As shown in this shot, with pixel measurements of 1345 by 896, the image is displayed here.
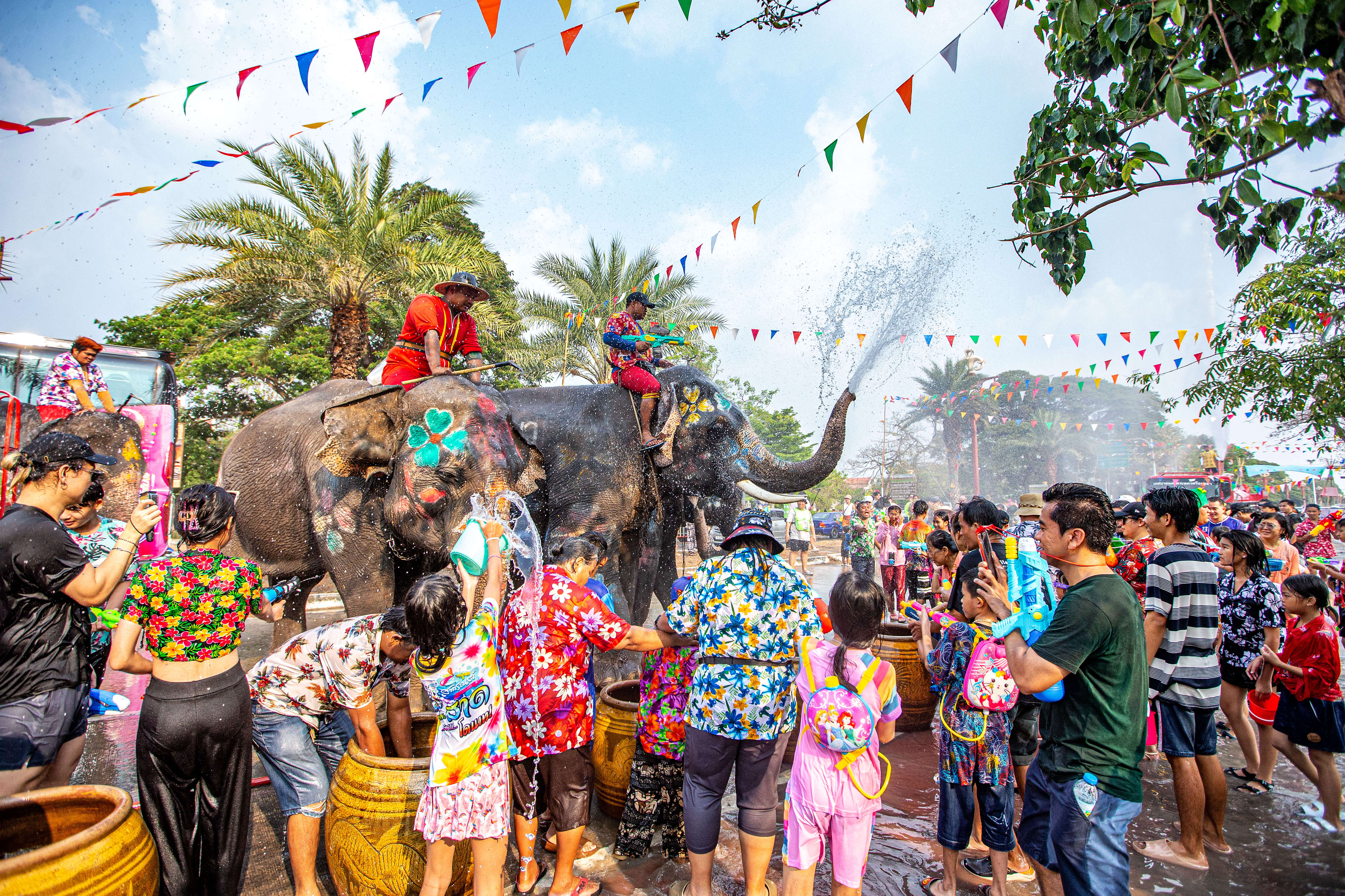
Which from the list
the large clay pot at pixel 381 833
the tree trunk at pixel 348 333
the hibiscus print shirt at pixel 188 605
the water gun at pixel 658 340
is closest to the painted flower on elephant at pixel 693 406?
the water gun at pixel 658 340

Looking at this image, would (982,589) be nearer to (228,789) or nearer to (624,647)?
(624,647)

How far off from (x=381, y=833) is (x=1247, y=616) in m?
5.38

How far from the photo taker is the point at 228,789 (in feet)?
10.1

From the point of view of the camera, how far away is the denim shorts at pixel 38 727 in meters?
3.12

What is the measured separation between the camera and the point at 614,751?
4098 mm

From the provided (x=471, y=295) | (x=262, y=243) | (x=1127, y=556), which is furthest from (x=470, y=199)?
(x=1127, y=556)

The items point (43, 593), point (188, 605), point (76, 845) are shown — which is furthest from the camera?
point (43, 593)

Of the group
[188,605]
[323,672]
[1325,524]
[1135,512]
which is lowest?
[323,672]

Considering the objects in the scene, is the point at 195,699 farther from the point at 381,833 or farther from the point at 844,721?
the point at 844,721

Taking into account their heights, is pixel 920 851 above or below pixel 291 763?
below

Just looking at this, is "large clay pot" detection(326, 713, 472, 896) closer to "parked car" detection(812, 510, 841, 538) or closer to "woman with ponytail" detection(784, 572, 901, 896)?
"woman with ponytail" detection(784, 572, 901, 896)

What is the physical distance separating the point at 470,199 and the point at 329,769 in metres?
16.8

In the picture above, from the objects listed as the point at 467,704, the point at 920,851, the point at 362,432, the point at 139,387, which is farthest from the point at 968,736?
the point at 139,387

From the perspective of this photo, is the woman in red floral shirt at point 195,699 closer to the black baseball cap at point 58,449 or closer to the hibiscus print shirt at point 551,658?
the black baseball cap at point 58,449
